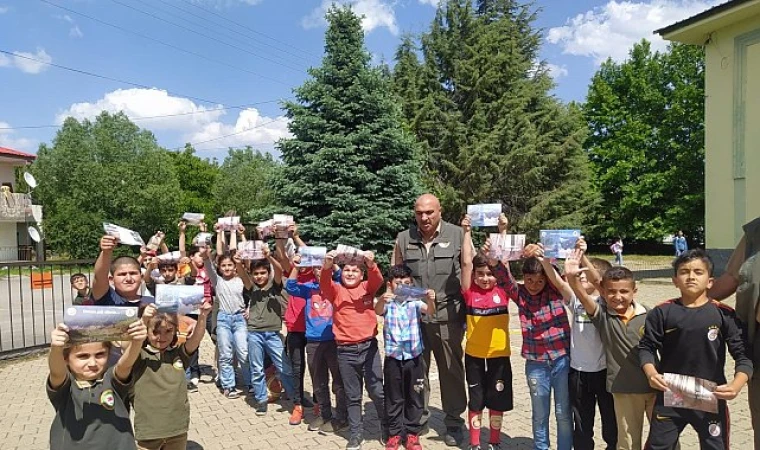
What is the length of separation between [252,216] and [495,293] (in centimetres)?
959

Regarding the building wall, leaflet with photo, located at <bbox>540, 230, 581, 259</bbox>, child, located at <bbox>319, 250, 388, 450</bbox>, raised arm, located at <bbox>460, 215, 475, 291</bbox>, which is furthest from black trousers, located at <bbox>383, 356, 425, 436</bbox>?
the building wall

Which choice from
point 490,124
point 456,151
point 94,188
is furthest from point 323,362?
point 94,188

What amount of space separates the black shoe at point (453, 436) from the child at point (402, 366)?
0.31m

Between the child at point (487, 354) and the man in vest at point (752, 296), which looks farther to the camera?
the child at point (487, 354)

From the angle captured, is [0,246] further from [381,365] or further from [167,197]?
[381,365]

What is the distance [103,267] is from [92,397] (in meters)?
1.16

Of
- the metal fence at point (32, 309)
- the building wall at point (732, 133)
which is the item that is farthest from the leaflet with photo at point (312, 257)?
the building wall at point (732, 133)

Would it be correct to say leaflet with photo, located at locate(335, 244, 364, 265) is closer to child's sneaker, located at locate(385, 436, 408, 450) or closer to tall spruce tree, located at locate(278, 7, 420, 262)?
child's sneaker, located at locate(385, 436, 408, 450)

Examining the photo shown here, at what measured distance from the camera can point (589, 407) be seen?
3.83 meters

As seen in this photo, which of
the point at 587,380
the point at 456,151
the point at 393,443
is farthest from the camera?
the point at 456,151

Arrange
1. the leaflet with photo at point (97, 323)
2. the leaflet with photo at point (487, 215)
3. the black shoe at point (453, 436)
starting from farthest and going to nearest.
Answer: the black shoe at point (453, 436) → the leaflet with photo at point (487, 215) → the leaflet with photo at point (97, 323)

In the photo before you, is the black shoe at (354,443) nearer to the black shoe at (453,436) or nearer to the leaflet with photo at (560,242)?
the black shoe at (453,436)

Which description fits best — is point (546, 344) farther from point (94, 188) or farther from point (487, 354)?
point (94, 188)

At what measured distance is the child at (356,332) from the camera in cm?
467
